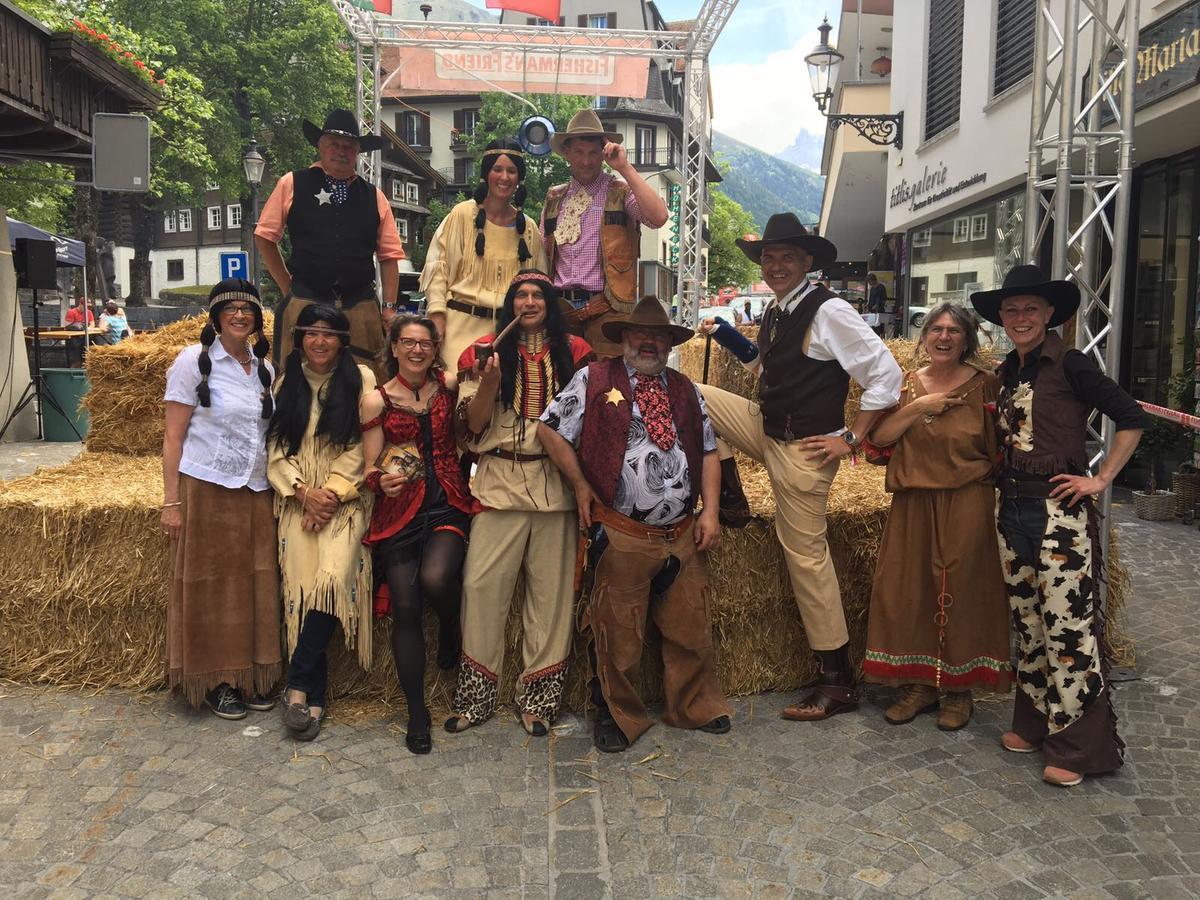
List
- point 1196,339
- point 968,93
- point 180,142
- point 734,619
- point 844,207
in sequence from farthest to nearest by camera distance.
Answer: point 180,142 → point 844,207 → point 968,93 → point 1196,339 → point 734,619

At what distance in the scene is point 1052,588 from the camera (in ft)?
11.9

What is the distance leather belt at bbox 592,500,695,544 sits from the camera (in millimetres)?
3826

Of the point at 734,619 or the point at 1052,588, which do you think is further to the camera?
the point at 734,619

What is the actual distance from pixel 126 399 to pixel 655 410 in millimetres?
4373

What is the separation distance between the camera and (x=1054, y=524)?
144 inches

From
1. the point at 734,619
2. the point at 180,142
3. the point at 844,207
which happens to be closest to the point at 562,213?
the point at 734,619

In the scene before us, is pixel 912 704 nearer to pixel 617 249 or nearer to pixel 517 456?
pixel 517 456

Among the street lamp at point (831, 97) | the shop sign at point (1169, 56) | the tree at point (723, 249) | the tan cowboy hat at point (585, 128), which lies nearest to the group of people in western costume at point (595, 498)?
the tan cowboy hat at point (585, 128)

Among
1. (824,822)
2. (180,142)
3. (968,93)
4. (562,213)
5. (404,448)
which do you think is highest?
(180,142)

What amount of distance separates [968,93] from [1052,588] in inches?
409

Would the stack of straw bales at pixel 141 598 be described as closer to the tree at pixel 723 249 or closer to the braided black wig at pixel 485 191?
the braided black wig at pixel 485 191

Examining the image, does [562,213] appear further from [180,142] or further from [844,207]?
[180,142]

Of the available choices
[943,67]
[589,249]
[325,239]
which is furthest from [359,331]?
[943,67]

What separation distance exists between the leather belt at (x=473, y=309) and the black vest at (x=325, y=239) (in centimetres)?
58
